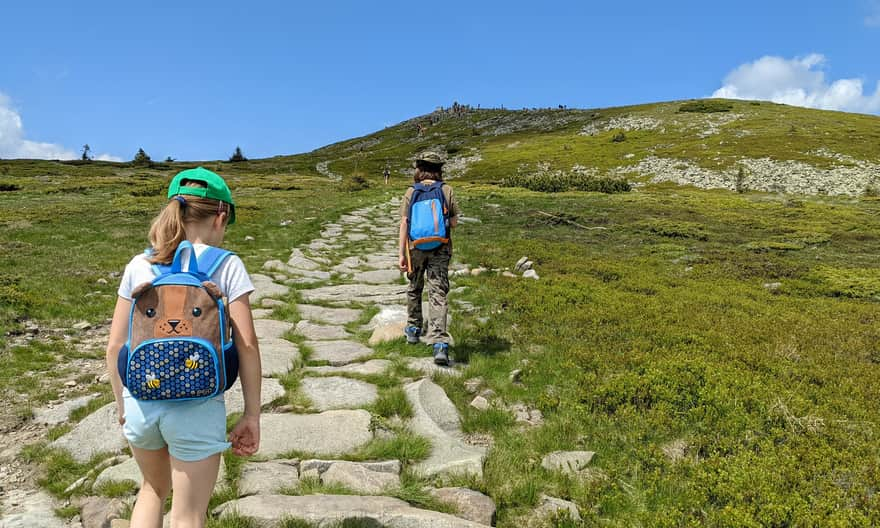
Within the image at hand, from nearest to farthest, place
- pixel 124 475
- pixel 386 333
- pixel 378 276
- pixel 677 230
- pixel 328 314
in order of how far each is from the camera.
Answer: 1. pixel 124 475
2. pixel 386 333
3. pixel 328 314
4. pixel 378 276
5. pixel 677 230

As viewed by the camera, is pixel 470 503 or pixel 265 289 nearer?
pixel 470 503

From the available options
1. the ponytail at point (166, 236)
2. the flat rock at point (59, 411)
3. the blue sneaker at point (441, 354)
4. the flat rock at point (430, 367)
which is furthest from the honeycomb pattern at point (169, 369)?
the blue sneaker at point (441, 354)

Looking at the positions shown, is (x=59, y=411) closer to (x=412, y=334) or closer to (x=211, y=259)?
(x=412, y=334)

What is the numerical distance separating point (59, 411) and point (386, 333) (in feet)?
12.8

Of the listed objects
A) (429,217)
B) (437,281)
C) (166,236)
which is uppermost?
(429,217)

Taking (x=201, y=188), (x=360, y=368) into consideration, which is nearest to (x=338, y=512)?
(x=201, y=188)

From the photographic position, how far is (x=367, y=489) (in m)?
3.77

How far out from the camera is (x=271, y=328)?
7.78m

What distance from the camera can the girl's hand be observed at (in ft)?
8.93

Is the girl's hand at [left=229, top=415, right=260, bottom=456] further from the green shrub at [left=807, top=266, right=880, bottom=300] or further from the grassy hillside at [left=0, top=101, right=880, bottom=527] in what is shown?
the green shrub at [left=807, top=266, right=880, bottom=300]

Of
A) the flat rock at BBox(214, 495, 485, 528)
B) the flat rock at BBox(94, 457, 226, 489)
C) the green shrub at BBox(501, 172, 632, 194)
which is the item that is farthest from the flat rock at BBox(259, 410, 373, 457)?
the green shrub at BBox(501, 172, 632, 194)

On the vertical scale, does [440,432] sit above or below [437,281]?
below

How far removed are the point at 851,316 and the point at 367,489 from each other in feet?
32.9

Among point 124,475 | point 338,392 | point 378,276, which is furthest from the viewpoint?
point 378,276
